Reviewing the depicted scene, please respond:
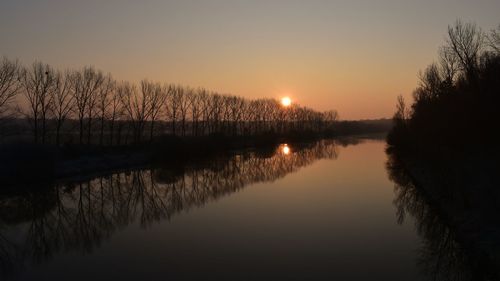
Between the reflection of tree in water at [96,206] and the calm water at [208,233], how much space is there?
0.04 m

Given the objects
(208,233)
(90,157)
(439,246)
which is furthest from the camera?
(90,157)

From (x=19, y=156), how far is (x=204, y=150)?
2395 centimetres

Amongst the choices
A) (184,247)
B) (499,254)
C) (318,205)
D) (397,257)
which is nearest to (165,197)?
(318,205)

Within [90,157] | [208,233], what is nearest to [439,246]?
[208,233]

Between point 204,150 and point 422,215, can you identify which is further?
point 204,150

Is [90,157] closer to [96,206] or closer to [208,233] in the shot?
[96,206]

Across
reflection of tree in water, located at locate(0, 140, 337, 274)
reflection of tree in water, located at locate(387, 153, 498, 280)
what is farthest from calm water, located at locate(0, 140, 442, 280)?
reflection of tree in water, located at locate(387, 153, 498, 280)

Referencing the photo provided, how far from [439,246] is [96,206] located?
13.7 metres

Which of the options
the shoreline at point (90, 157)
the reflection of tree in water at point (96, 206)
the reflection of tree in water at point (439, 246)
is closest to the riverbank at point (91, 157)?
the shoreline at point (90, 157)

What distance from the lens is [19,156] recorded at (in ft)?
82.8

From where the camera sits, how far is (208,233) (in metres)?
14.0

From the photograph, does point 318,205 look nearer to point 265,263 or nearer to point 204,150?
point 265,263

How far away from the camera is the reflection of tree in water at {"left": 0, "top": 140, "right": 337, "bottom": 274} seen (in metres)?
13.2

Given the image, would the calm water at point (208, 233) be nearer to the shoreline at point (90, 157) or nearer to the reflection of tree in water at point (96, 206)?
the reflection of tree in water at point (96, 206)
